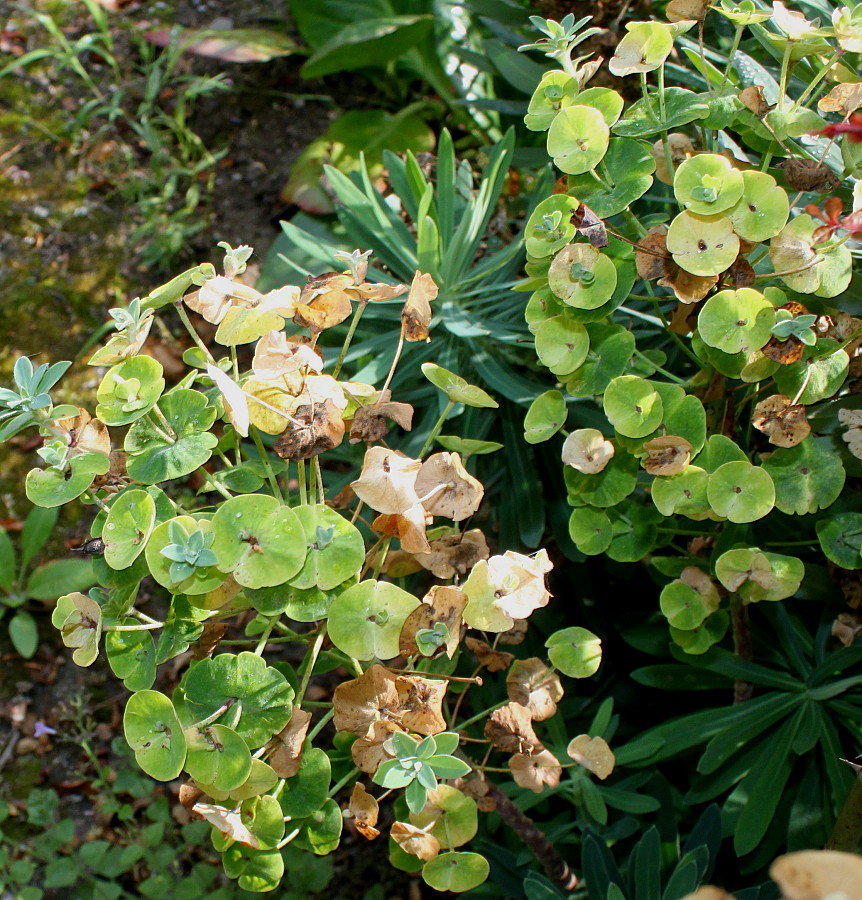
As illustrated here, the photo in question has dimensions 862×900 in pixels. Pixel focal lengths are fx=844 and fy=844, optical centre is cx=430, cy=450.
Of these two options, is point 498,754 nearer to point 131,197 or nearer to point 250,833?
point 250,833

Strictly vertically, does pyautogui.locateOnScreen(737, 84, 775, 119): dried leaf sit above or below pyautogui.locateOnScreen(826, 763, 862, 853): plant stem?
above

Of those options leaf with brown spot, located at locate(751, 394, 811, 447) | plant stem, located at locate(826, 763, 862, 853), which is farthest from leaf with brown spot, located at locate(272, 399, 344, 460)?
plant stem, located at locate(826, 763, 862, 853)

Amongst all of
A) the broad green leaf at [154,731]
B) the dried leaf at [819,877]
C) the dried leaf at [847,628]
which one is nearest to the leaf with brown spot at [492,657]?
the broad green leaf at [154,731]

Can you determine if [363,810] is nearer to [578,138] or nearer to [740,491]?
[740,491]

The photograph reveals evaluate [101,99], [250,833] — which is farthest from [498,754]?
[101,99]

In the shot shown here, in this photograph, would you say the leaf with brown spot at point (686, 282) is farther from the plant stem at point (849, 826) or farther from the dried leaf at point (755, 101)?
the plant stem at point (849, 826)

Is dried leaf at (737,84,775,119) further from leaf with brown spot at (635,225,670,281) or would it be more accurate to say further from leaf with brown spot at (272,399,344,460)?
leaf with brown spot at (272,399,344,460)

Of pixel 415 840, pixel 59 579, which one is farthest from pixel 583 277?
pixel 59 579
